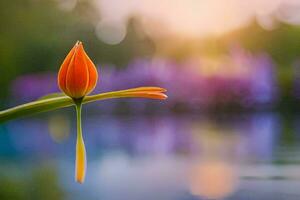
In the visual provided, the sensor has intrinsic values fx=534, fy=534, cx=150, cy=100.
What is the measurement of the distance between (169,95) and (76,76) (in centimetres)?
61

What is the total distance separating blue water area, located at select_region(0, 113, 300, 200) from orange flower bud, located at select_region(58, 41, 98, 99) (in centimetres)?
62

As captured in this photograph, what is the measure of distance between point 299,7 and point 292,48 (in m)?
0.07

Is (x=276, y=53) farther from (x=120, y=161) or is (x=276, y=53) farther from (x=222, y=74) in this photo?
(x=120, y=161)

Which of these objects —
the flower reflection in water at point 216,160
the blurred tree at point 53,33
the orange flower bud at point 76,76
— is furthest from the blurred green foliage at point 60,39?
the orange flower bud at point 76,76

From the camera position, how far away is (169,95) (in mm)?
964

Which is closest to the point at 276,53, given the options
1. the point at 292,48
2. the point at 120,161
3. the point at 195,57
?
the point at 292,48

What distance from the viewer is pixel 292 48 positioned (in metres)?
0.95

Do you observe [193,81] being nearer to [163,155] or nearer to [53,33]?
[163,155]

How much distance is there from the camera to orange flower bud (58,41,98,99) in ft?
1.17

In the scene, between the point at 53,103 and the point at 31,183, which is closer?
the point at 53,103

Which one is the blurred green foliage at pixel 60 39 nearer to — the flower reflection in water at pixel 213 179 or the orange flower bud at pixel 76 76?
the flower reflection in water at pixel 213 179

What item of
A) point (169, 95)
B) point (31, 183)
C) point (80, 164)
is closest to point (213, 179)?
point (169, 95)

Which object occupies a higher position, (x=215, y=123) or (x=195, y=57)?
(x=195, y=57)

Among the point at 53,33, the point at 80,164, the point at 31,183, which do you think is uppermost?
the point at 53,33
